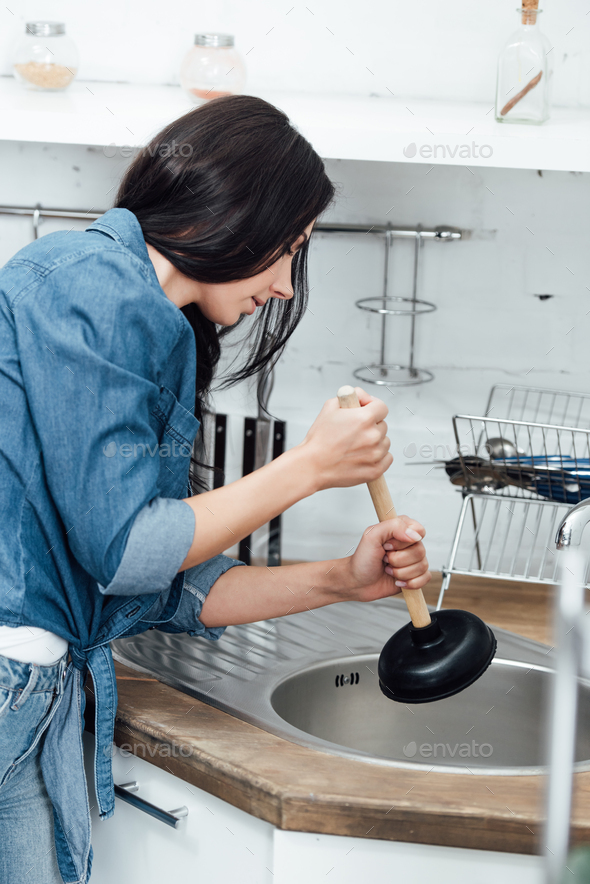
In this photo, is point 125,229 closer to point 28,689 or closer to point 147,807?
point 28,689

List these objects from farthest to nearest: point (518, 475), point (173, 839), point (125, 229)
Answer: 1. point (518, 475)
2. point (173, 839)
3. point (125, 229)

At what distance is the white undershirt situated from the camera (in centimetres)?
74

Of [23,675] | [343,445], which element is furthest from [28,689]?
[343,445]

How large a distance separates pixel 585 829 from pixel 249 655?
1.73 feet

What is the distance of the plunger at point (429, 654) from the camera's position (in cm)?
86

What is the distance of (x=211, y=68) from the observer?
3.70 ft

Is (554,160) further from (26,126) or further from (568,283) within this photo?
(26,126)

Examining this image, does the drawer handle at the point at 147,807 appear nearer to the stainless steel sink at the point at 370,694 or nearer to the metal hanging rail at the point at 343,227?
the stainless steel sink at the point at 370,694

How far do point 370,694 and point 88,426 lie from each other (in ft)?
2.25

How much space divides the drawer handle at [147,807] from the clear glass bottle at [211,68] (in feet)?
2.85

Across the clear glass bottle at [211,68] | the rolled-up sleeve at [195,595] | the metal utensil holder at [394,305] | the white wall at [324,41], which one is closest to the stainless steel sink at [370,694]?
the rolled-up sleeve at [195,595]

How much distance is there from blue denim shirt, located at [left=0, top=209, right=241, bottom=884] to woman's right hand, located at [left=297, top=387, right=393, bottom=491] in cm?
12

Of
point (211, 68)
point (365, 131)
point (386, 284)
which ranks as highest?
point (211, 68)

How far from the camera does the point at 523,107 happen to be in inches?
43.9
